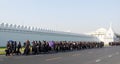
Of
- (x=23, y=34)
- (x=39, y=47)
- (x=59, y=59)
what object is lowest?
(x=59, y=59)

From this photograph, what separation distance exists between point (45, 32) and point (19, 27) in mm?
12638

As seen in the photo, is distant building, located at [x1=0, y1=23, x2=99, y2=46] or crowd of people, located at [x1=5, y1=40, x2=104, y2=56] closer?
crowd of people, located at [x1=5, y1=40, x2=104, y2=56]

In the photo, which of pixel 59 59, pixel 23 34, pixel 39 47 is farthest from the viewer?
pixel 23 34

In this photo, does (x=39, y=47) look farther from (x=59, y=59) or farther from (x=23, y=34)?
(x=23, y=34)

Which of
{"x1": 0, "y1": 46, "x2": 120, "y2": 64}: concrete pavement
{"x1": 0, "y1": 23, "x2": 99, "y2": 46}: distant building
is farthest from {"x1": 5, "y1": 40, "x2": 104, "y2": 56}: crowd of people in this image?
{"x1": 0, "y1": 23, "x2": 99, "y2": 46}: distant building

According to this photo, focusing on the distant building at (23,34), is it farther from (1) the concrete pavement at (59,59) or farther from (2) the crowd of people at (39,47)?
(1) the concrete pavement at (59,59)

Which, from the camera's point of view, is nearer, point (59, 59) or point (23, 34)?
point (59, 59)

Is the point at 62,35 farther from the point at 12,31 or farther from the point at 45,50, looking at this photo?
the point at 45,50

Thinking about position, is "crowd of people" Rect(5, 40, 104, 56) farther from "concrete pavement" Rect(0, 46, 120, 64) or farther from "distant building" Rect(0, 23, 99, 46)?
"distant building" Rect(0, 23, 99, 46)

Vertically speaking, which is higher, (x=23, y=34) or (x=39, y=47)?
(x=23, y=34)

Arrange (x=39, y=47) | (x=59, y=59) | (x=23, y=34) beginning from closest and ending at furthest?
(x=59, y=59) < (x=39, y=47) < (x=23, y=34)

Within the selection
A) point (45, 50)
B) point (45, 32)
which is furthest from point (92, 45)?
point (45, 50)

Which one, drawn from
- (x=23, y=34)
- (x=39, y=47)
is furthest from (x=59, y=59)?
(x=23, y=34)

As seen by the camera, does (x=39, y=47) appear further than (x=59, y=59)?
Yes
